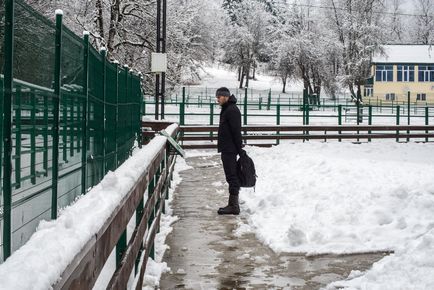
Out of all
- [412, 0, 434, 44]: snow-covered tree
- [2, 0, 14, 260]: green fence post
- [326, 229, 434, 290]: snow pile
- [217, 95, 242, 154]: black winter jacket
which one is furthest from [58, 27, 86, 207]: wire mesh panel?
[412, 0, 434, 44]: snow-covered tree

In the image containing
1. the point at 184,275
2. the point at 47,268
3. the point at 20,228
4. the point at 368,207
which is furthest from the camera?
the point at 368,207

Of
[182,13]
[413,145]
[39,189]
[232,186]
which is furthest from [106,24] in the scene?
[39,189]

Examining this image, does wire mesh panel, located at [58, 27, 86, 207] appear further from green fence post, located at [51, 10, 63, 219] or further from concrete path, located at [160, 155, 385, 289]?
concrete path, located at [160, 155, 385, 289]

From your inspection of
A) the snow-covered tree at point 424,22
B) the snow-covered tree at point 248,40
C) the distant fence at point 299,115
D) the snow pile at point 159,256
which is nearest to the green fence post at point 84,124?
the snow pile at point 159,256

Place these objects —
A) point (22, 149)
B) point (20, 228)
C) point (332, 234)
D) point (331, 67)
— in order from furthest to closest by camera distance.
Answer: point (331, 67)
point (332, 234)
point (22, 149)
point (20, 228)

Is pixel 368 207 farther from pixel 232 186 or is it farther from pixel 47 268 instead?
pixel 47 268

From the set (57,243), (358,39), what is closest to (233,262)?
(57,243)

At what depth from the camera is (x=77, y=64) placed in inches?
236

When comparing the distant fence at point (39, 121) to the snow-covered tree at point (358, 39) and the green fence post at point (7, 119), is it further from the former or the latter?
the snow-covered tree at point (358, 39)

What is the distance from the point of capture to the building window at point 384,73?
66375mm

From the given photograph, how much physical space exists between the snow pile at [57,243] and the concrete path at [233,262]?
2859 millimetres

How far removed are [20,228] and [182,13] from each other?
115 ft

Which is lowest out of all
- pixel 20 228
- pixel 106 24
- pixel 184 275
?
pixel 184 275

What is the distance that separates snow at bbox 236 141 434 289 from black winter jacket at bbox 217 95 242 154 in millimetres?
1000
